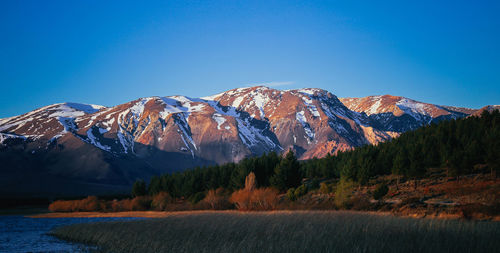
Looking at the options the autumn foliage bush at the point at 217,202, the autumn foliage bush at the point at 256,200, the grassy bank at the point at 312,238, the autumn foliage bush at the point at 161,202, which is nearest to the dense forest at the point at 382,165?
the autumn foliage bush at the point at 161,202

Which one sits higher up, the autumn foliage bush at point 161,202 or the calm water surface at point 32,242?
the calm water surface at point 32,242

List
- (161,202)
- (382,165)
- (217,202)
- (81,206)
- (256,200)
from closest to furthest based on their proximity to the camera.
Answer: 1. (256,200)
2. (217,202)
3. (382,165)
4. (161,202)
5. (81,206)

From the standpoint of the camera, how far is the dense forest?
240ft

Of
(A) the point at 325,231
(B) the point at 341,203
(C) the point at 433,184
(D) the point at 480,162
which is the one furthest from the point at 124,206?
(A) the point at 325,231

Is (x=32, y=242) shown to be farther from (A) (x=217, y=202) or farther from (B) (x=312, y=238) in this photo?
(A) (x=217, y=202)

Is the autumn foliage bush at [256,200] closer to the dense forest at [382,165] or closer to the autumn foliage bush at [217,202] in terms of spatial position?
the autumn foliage bush at [217,202]

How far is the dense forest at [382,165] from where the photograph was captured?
73250 mm

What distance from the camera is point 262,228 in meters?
26.5

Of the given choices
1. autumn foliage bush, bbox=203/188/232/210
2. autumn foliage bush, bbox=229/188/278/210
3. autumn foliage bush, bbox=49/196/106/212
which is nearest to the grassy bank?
autumn foliage bush, bbox=229/188/278/210

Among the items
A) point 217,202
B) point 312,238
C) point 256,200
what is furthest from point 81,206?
point 312,238

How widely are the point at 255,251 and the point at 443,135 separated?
297 ft

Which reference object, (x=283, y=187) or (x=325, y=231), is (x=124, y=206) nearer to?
(x=283, y=187)

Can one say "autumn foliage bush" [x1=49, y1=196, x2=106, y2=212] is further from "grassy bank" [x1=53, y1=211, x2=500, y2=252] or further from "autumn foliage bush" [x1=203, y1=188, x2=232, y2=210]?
"grassy bank" [x1=53, y1=211, x2=500, y2=252]

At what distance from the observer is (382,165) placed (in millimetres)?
89062
